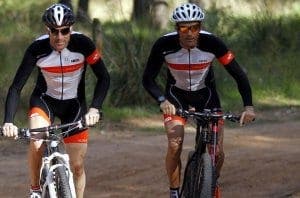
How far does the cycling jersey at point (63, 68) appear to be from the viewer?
20.5ft

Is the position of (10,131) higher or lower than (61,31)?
lower

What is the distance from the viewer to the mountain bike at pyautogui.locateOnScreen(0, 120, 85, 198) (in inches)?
223

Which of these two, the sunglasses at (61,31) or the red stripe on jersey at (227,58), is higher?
the sunglasses at (61,31)

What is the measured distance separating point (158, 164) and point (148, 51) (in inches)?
170

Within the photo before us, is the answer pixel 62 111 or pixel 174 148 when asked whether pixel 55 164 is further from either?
pixel 174 148

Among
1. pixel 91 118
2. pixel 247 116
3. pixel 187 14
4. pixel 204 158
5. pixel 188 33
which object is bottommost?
pixel 204 158

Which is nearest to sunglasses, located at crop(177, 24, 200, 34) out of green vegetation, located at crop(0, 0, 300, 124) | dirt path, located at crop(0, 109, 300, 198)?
dirt path, located at crop(0, 109, 300, 198)

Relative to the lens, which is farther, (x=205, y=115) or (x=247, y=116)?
(x=247, y=116)

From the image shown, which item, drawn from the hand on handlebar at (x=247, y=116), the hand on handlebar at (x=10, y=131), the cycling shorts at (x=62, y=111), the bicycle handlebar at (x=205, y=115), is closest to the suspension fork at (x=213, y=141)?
the bicycle handlebar at (x=205, y=115)

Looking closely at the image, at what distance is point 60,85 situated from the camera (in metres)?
6.39

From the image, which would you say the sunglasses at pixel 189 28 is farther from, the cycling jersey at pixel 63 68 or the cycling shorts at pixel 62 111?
the cycling shorts at pixel 62 111

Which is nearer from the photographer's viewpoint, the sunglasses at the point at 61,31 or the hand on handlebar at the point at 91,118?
the hand on handlebar at the point at 91,118

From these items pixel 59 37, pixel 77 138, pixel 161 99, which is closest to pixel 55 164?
pixel 77 138

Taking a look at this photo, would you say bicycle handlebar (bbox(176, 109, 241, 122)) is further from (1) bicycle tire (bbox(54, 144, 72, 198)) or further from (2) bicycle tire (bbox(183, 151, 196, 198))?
(1) bicycle tire (bbox(54, 144, 72, 198))
